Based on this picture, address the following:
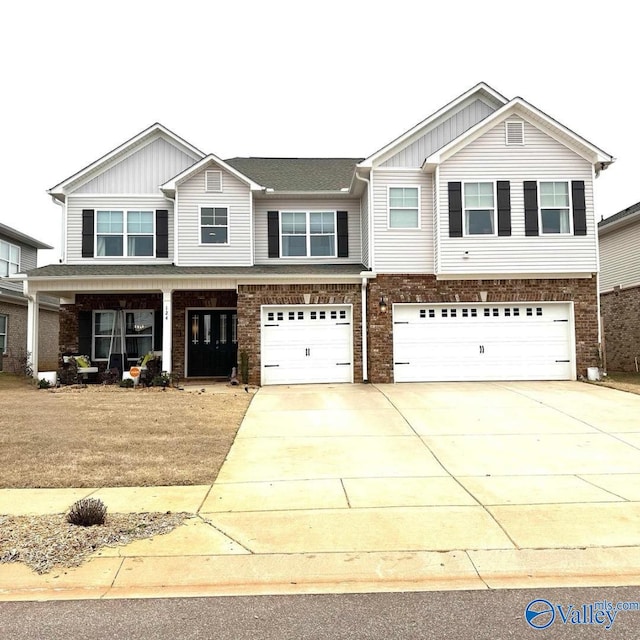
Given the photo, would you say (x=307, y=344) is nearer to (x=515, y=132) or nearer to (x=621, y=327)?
(x=515, y=132)

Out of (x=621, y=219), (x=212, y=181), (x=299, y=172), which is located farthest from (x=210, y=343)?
(x=621, y=219)

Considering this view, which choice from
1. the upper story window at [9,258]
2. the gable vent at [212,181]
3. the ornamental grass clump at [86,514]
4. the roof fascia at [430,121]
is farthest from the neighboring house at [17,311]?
the ornamental grass clump at [86,514]

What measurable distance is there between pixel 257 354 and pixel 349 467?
8951 mm

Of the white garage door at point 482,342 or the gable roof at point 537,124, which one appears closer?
the gable roof at point 537,124

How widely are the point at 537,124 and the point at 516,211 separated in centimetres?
263

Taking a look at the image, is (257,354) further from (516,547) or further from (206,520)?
(516,547)

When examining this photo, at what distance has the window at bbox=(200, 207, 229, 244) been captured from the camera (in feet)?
58.7

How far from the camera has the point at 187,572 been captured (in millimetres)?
4547

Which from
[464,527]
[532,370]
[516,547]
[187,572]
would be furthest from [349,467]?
[532,370]

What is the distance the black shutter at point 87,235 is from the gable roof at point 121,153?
1.03 meters

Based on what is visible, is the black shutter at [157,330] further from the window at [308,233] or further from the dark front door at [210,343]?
the window at [308,233]

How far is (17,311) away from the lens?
25.0 meters

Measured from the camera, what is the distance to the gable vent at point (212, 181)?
705 inches

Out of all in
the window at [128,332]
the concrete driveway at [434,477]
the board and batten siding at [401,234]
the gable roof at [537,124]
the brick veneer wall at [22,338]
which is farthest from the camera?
the brick veneer wall at [22,338]
